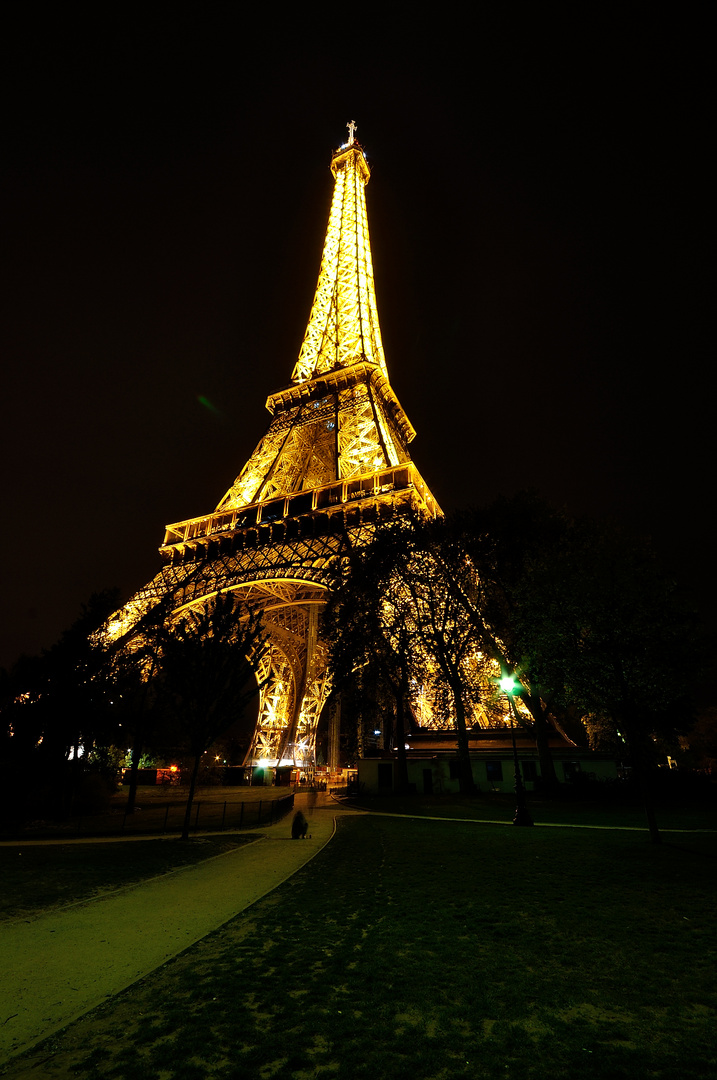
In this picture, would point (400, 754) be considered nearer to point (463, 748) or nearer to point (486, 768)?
point (463, 748)

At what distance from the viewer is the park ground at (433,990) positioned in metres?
3.60

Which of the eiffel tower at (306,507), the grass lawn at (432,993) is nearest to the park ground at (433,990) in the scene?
the grass lawn at (432,993)

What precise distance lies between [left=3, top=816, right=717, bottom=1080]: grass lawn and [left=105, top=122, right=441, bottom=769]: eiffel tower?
1042 inches

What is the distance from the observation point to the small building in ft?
96.7

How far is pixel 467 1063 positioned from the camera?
3.55 metres

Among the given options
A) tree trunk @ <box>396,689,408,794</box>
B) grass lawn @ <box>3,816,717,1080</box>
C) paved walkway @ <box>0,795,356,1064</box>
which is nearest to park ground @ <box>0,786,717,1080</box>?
grass lawn @ <box>3,816,717,1080</box>

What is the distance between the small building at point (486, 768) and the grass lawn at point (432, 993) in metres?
22.7

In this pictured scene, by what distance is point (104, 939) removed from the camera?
6320 mm

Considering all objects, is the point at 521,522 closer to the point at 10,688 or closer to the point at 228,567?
the point at 228,567

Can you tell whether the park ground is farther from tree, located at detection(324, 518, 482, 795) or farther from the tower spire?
the tower spire

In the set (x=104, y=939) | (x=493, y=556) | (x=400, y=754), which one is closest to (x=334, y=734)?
(x=400, y=754)

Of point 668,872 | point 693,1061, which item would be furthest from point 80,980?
point 668,872

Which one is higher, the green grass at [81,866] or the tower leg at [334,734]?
the tower leg at [334,734]

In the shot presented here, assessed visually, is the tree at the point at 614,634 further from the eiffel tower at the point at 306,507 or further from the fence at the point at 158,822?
the eiffel tower at the point at 306,507
